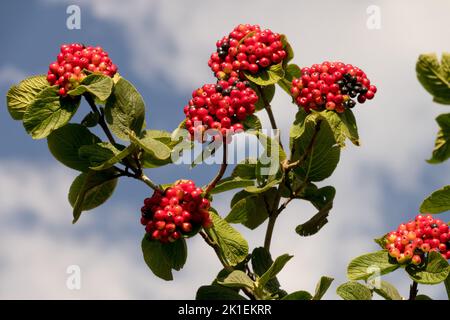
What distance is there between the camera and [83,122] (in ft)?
14.9

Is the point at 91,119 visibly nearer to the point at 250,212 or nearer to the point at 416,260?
the point at 250,212

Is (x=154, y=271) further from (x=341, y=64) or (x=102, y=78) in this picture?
(x=341, y=64)

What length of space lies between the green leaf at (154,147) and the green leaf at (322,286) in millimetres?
1059

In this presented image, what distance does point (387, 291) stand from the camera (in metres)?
4.55

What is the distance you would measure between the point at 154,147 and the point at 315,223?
123 centimetres

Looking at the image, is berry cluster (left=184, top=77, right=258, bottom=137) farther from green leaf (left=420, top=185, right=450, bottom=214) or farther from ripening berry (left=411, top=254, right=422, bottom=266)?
ripening berry (left=411, top=254, right=422, bottom=266)

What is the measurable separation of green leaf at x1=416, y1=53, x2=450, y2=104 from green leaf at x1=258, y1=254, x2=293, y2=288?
1.35m

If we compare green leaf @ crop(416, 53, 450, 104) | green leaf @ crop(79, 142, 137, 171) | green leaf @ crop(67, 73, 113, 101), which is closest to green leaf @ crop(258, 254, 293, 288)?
green leaf @ crop(79, 142, 137, 171)

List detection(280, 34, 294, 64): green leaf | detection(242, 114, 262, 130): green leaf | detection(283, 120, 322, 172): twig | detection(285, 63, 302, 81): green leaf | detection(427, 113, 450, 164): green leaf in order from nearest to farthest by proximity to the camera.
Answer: detection(427, 113, 450, 164): green leaf
detection(242, 114, 262, 130): green leaf
detection(283, 120, 322, 172): twig
detection(280, 34, 294, 64): green leaf
detection(285, 63, 302, 81): green leaf

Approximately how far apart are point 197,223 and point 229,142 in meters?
0.49

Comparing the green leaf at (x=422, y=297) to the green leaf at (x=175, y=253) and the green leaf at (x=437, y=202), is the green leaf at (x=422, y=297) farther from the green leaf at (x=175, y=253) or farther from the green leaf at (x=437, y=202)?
the green leaf at (x=175, y=253)

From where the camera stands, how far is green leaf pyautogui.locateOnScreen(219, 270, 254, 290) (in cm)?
425

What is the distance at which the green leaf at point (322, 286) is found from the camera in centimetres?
427

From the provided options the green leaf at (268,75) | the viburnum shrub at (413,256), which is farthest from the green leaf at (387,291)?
the green leaf at (268,75)
